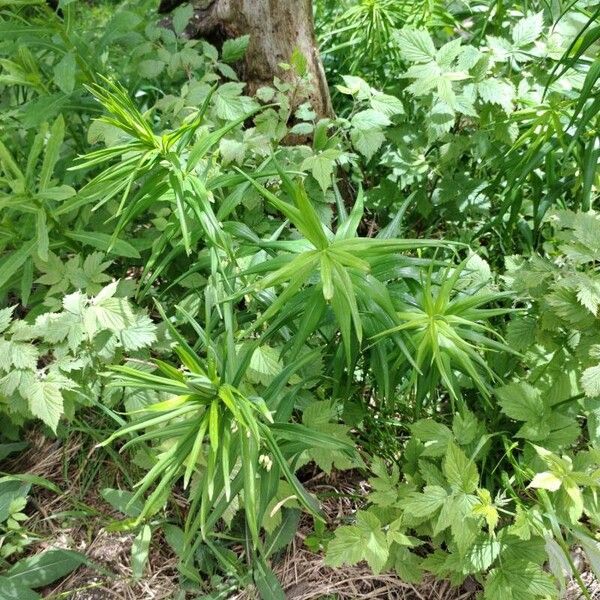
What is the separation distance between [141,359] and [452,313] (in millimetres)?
752

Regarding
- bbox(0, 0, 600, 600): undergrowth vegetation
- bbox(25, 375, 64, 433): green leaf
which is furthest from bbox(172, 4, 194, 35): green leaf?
bbox(25, 375, 64, 433): green leaf

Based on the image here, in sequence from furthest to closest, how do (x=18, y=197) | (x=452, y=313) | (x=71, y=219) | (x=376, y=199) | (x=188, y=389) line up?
1. (x=376, y=199)
2. (x=71, y=219)
3. (x=18, y=197)
4. (x=452, y=313)
5. (x=188, y=389)

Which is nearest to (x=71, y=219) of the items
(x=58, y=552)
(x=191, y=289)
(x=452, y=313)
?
(x=191, y=289)

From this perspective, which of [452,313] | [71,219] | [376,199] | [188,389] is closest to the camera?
[188,389]

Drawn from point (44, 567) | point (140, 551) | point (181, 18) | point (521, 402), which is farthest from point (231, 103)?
point (44, 567)

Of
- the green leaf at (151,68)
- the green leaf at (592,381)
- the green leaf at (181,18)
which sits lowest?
the green leaf at (592,381)

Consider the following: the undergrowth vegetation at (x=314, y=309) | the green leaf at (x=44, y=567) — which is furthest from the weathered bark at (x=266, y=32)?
the green leaf at (x=44, y=567)

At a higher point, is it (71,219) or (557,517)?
(71,219)

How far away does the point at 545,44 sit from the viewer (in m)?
1.80

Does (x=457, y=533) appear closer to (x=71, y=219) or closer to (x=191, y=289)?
(x=191, y=289)

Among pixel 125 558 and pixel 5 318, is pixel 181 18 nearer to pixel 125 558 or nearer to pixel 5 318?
pixel 5 318

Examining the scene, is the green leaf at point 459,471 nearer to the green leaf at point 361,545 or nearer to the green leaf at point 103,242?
the green leaf at point 361,545

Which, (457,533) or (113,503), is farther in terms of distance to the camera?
(113,503)

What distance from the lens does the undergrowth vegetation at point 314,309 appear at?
1268 mm
